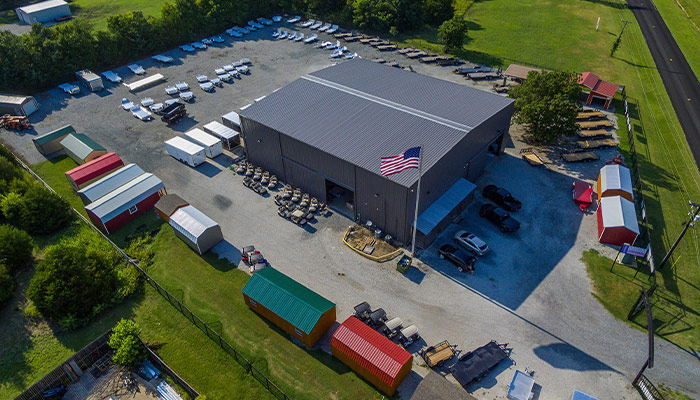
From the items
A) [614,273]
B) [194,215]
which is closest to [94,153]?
[194,215]

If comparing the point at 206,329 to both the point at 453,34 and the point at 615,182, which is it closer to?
the point at 615,182

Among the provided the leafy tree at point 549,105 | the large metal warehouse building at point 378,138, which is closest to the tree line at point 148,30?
the leafy tree at point 549,105

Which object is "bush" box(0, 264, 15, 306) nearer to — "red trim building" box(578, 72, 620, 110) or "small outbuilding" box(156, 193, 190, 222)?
"small outbuilding" box(156, 193, 190, 222)

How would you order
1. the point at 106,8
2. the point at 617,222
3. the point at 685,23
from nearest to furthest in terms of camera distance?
the point at 617,222 → the point at 685,23 → the point at 106,8

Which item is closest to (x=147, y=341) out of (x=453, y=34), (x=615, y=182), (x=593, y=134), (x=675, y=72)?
(x=615, y=182)

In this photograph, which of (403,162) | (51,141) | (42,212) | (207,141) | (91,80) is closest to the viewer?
(403,162)
